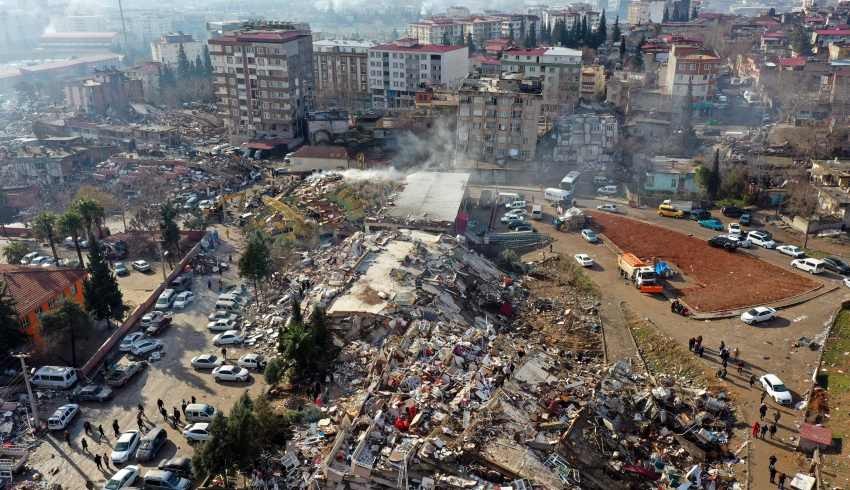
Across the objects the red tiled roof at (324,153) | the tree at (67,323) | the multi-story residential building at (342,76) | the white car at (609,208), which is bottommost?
the white car at (609,208)

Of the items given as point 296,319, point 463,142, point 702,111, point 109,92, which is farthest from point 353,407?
point 109,92

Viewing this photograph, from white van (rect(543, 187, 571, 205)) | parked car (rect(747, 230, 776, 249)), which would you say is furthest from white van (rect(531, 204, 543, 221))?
parked car (rect(747, 230, 776, 249))

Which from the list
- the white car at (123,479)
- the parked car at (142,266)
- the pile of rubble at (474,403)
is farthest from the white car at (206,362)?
the parked car at (142,266)

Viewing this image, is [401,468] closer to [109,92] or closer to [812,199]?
[812,199]

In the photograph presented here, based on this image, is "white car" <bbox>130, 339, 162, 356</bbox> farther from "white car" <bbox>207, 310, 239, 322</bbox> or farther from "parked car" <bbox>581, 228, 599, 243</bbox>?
"parked car" <bbox>581, 228, 599, 243</bbox>

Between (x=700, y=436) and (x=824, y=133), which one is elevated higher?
(x=824, y=133)

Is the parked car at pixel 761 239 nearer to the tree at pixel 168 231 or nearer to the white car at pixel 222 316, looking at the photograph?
the white car at pixel 222 316
